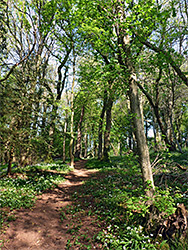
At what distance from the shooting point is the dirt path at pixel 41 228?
4617 millimetres

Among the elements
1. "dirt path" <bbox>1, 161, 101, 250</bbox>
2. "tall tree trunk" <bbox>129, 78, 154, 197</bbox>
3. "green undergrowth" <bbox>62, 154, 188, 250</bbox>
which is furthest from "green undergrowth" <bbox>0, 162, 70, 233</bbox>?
"tall tree trunk" <bbox>129, 78, 154, 197</bbox>

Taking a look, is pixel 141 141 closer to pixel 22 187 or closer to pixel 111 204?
pixel 111 204

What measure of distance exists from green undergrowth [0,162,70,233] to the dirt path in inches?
14.6

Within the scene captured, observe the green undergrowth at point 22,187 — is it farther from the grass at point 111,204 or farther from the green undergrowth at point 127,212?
the green undergrowth at point 127,212

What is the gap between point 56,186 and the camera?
9.34 m

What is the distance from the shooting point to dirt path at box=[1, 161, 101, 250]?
4.62 meters

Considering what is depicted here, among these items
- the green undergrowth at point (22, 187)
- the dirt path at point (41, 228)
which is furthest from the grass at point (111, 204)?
the dirt path at point (41, 228)

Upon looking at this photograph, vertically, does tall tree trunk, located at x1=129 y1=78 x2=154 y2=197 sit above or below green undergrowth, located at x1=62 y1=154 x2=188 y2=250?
above

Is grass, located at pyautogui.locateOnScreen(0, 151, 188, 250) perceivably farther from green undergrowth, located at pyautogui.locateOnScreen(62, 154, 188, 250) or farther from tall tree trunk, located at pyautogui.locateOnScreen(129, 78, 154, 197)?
tall tree trunk, located at pyautogui.locateOnScreen(129, 78, 154, 197)

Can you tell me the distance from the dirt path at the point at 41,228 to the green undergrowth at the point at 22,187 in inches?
14.6

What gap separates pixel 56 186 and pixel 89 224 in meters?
4.19

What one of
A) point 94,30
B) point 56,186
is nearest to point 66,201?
point 56,186

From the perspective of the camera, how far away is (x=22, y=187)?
8.19 metres

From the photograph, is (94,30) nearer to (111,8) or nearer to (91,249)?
(111,8)
